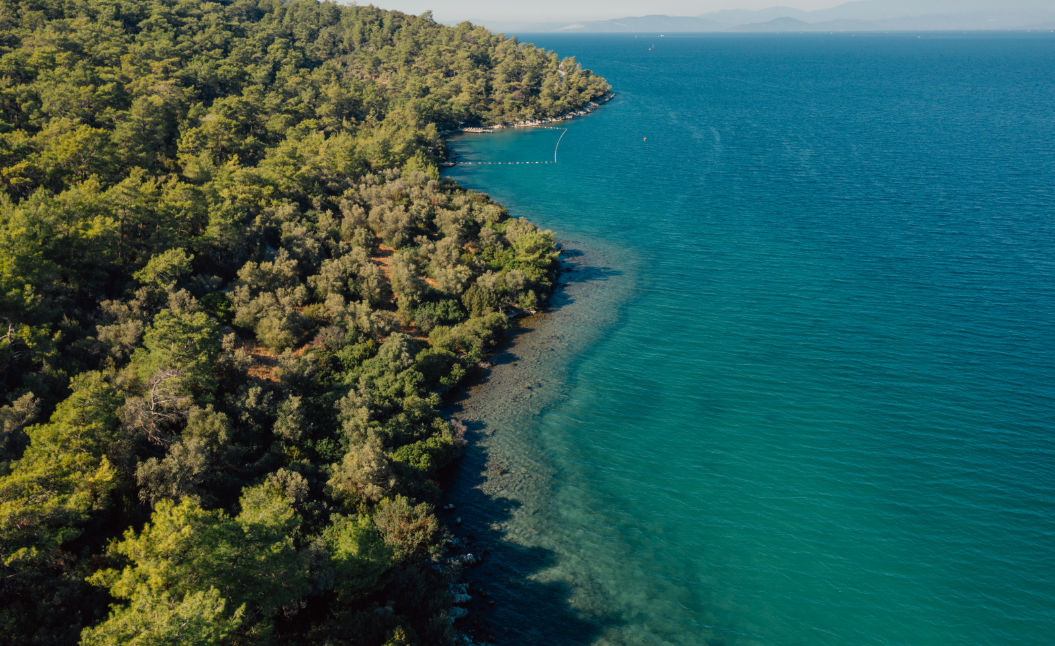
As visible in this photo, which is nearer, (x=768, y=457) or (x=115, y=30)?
(x=768, y=457)

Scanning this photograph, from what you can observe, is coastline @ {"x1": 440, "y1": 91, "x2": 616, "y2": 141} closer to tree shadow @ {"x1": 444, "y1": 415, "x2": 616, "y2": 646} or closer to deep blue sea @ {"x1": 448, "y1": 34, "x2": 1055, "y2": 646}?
deep blue sea @ {"x1": 448, "y1": 34, "x2": 1055, "y2": 646}

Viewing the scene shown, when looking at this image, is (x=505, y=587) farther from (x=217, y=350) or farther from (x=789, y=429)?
(x=217, y=350)

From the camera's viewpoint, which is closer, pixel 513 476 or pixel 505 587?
pixel 505 587

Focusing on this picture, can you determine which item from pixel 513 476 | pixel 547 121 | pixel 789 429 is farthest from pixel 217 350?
pixel 547 121

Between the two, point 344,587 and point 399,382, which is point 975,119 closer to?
point 399,382

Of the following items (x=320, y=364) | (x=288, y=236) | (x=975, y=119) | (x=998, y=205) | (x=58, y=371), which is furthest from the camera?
(x=975, y=119)

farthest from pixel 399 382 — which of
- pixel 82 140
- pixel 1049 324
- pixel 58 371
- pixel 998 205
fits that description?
pixel 998 205

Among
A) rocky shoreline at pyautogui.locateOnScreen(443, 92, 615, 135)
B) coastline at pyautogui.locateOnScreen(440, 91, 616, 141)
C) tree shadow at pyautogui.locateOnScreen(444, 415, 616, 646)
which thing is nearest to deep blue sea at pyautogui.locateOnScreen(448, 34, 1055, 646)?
tree shadow at pyautogui.locateOnScreen(444, 415, 616, 646)
